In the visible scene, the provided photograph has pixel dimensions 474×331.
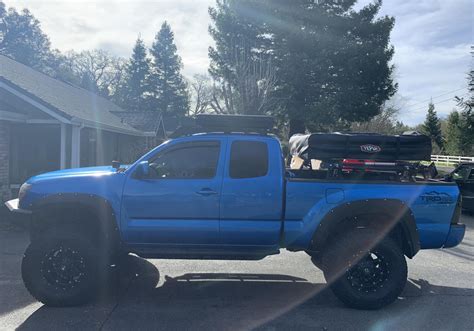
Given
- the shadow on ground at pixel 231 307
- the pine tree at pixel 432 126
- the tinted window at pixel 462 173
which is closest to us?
the shadow on ground at pixel 231 307

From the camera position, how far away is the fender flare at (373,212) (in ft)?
15.5

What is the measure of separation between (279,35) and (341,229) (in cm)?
1814

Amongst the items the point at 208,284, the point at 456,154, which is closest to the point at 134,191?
the point at 208,284

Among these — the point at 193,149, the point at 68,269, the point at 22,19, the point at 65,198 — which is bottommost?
the point at 68,269

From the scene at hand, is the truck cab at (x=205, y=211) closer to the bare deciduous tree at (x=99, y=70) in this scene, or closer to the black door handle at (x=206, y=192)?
the black door handle at (x=206, y=192)

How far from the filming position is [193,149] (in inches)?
195

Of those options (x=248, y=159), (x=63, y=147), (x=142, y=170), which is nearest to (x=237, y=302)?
(x=248, y=159)

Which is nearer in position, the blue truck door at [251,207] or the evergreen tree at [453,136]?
the blue truck door at [251,207]

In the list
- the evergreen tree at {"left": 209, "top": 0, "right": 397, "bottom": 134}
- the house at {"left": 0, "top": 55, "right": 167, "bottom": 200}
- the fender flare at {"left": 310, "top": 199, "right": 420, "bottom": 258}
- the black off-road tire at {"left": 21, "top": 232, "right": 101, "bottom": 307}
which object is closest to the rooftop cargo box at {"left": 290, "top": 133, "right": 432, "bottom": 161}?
the fender flare at {"left": 310, "top": 199, "right": 420, "bottom": 258}

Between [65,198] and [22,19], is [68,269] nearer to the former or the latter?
[65,198]

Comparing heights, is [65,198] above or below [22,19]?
below

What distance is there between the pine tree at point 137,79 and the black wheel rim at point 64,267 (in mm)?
46628

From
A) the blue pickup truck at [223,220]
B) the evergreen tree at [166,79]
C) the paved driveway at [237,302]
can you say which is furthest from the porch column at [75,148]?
the evergreen tree at [166,79]

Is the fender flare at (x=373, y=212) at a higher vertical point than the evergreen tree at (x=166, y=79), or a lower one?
lower
